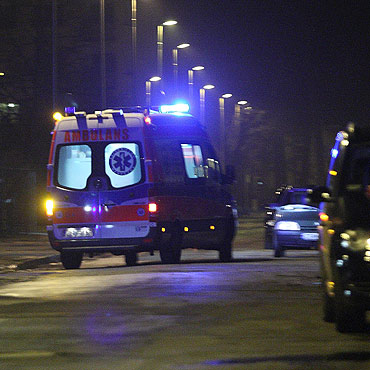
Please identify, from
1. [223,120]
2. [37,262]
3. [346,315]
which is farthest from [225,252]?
[223,120]

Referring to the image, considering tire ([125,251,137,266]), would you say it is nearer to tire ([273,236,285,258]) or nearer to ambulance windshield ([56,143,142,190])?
ambulance windshield ([56,143,142,190])

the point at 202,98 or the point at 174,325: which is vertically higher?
the point at 202,98

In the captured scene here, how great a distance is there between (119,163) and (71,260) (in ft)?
8.05

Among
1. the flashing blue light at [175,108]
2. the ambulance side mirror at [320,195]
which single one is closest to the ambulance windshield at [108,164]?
the flashing blue light at [175,108]

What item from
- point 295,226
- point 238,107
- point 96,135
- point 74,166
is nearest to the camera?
point 96,135

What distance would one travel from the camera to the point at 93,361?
A: 25.7 feet

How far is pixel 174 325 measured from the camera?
9.69 m

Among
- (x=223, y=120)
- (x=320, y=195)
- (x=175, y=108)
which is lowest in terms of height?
(x=320, y=195)

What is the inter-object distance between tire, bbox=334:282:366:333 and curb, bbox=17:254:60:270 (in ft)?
42.5

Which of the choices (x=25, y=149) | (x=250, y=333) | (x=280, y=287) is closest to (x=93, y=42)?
(x=25, y=149)

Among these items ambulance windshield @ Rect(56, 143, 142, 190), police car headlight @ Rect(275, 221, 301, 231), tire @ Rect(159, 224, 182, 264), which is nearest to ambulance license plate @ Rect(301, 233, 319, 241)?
police car headlight @ Rect(275, 221, 301, 231)

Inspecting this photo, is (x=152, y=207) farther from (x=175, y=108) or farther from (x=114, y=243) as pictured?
(x=175, y=108)

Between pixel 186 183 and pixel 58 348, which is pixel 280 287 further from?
pixel 186 183

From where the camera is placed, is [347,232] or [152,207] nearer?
[347,232]
